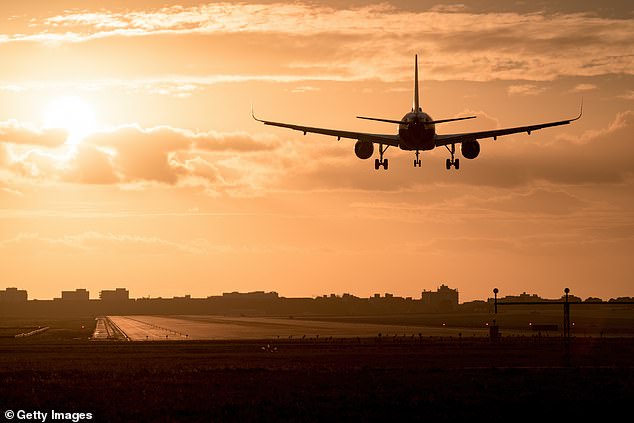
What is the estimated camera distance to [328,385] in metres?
57.2

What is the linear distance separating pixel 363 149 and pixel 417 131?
518cm

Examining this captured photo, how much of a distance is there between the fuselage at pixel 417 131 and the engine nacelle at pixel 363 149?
3161 mm

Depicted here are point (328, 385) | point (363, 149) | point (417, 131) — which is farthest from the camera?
point (363, 149)

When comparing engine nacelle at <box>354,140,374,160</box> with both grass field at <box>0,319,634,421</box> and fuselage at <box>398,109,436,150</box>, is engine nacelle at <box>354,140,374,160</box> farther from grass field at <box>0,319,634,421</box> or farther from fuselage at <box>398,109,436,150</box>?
grass field at <box>0,319,634,421</box>

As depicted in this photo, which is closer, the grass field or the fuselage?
the grass field

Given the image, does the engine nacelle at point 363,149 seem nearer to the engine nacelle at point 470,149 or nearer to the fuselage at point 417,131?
the fuselage at point 417,131

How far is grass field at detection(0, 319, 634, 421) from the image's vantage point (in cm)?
4597

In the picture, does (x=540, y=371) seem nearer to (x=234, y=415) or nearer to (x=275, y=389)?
(x=275, y=389)

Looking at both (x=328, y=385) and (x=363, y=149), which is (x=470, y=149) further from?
(x=328, y=385)

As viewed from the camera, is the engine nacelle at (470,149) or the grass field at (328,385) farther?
the engine nacelle at (470,149)

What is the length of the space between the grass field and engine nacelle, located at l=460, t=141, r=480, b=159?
52.6ft

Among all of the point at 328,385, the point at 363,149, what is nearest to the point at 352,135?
the point at 363,149

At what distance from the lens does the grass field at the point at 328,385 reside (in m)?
46.0

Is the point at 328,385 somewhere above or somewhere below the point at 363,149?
below
